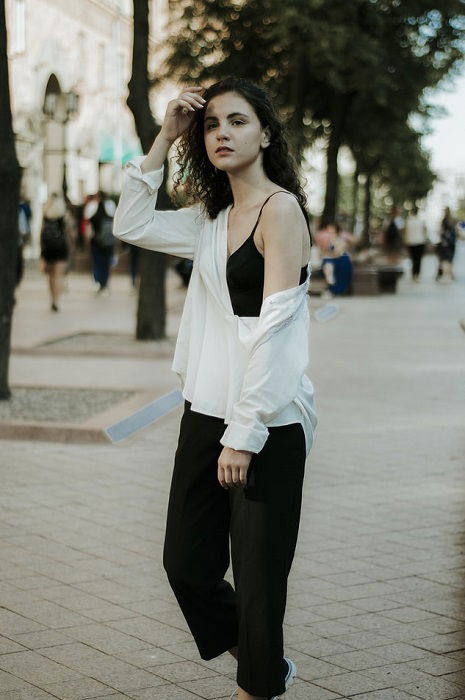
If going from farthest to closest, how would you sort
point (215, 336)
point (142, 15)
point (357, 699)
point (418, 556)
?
point (142, 15)
point (418, 556)
point (357, 699)
point (215, 336)

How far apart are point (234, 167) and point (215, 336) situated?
46 cm

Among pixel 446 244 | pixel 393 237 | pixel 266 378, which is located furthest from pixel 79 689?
pixel 393 237

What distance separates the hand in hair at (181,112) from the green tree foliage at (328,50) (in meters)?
21.2

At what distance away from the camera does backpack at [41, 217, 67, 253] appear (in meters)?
18.2

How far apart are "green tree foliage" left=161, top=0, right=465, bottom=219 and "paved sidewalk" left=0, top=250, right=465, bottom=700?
1675cm

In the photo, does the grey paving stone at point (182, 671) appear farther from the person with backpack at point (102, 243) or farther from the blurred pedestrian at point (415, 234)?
the blurred pedestrian at point (415, 234)

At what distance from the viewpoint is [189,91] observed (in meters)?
3.43

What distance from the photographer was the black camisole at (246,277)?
3.26 metres

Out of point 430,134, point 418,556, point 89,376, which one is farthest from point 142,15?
point 430,134

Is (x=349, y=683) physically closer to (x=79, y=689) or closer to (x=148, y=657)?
(x=148, y=657)

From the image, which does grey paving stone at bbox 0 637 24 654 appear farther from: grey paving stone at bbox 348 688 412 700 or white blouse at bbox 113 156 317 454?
white blouse at bbox 113 156 317 454

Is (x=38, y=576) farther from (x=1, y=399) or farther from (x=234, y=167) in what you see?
(x=1, y=399)

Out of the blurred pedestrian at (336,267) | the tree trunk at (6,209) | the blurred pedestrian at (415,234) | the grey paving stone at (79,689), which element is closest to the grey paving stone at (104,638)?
the grey paving stone at (79,689)

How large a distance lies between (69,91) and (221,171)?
27.5 metres
